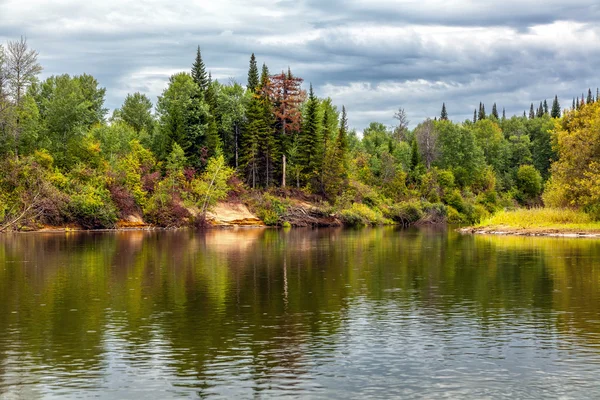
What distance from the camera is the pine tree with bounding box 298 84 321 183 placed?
134500 millimetres

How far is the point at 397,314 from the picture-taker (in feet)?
101

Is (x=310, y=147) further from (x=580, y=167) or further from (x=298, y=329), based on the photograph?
(x=298, y=329)

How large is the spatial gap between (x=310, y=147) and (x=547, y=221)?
173 feet

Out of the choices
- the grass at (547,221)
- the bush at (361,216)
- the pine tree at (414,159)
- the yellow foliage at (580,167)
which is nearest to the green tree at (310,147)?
the bush at (361,216)

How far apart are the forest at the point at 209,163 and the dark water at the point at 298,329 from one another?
49170 mm

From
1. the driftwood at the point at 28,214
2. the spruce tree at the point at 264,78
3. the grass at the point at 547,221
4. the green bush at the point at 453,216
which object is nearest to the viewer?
the grass at the point at 547,221

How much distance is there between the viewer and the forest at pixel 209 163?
3812 inches

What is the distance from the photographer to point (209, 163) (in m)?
118

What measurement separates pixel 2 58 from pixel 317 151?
194 ft

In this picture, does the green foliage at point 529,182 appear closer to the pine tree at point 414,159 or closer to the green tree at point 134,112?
the pine tree at point 414,159

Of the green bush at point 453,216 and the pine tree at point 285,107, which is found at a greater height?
the pine tree at point 285,107

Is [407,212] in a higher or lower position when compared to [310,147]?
lower

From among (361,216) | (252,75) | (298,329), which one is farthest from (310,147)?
(298,329)

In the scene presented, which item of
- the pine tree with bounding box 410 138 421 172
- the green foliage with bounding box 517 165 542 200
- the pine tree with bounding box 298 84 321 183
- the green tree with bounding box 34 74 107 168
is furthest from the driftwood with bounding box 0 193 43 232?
the green foliage with bounding box 517 165 542 200
